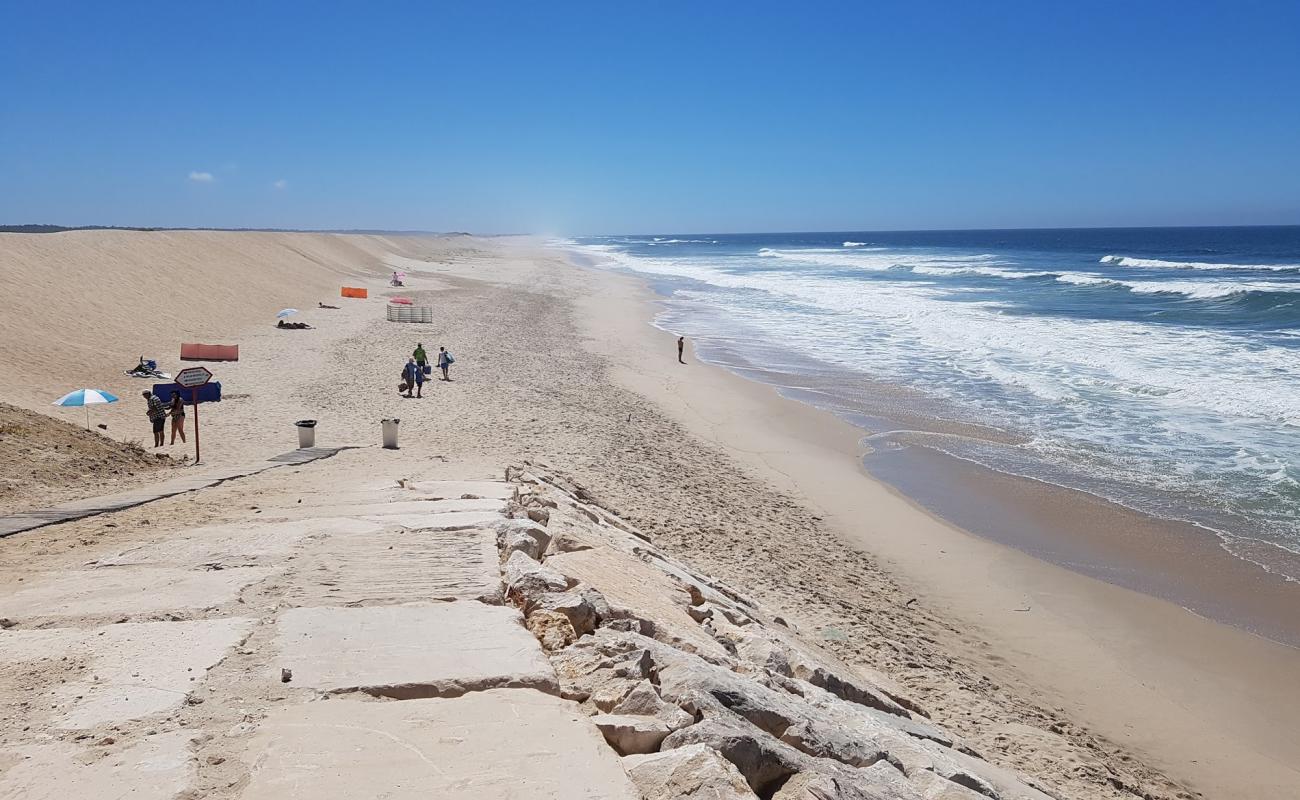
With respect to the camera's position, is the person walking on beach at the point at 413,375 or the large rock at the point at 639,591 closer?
the large rock at the point at 639,591

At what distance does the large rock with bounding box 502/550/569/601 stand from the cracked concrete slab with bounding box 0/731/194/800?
7.64ft

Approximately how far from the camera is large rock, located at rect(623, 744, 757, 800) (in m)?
3.72

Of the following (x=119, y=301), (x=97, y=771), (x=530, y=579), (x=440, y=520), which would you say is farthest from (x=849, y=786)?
(x=119, y=301)

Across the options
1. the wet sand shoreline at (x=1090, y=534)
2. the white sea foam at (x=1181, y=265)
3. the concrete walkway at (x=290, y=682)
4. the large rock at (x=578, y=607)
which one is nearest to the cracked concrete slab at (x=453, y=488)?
the concrete walkway at (x=290, y=682)

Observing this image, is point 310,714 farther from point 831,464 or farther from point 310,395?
point 310,395

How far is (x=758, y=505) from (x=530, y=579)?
24.9ft

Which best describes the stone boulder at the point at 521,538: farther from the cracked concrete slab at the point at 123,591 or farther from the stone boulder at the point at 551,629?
the cracked concrete slab at the point at 123,591

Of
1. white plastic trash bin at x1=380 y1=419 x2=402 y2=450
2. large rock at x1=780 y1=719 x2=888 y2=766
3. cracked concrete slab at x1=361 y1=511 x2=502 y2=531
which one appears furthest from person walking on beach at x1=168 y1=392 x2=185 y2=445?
large rock at x1=780 y1=719 x2=888 y2=766

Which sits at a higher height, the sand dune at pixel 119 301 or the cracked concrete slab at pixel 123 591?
the sand dune at pixel 119 301

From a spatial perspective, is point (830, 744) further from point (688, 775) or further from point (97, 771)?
point (97, 771)

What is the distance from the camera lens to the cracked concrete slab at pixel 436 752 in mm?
3666

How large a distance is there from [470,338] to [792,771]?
88.4 ft

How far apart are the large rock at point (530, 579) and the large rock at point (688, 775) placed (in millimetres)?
2035

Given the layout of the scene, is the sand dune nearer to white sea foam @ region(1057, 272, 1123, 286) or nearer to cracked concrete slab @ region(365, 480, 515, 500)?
cracked concrete slab @ region(365, 480, 515, 500)
